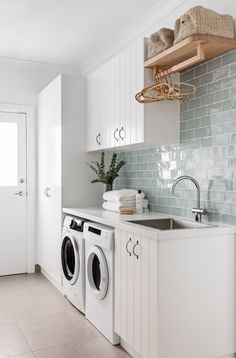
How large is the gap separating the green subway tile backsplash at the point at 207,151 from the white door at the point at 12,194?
6.66 feet

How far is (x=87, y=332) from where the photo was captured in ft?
9.52

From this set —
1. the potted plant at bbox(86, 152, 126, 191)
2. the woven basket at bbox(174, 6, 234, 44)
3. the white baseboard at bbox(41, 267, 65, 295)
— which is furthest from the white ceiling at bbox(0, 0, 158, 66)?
the white baseboard at bbox(41, 267, 65, 295)

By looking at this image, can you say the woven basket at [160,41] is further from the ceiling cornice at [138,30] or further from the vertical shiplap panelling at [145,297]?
the vertical shiplap panelling at [145,297]

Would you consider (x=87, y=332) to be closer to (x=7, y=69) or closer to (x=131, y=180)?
(x=131, y=180)

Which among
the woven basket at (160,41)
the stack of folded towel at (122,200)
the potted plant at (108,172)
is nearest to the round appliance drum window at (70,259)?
the stack of folded towel at (122,200)

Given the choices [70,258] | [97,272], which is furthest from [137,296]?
[70,258]

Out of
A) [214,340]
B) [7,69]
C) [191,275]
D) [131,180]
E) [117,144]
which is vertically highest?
[7,69]

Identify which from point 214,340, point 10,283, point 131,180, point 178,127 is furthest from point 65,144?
point 214,340

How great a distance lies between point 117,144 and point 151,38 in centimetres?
92

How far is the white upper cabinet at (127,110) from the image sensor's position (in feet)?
9.21

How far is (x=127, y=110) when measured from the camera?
3.02m

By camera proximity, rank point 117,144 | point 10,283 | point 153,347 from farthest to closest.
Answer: point 10,283
point 117,144
point 153,347

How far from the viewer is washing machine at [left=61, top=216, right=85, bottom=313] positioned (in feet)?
10.6

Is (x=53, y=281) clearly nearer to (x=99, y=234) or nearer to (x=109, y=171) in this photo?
(x=109, y=171)
